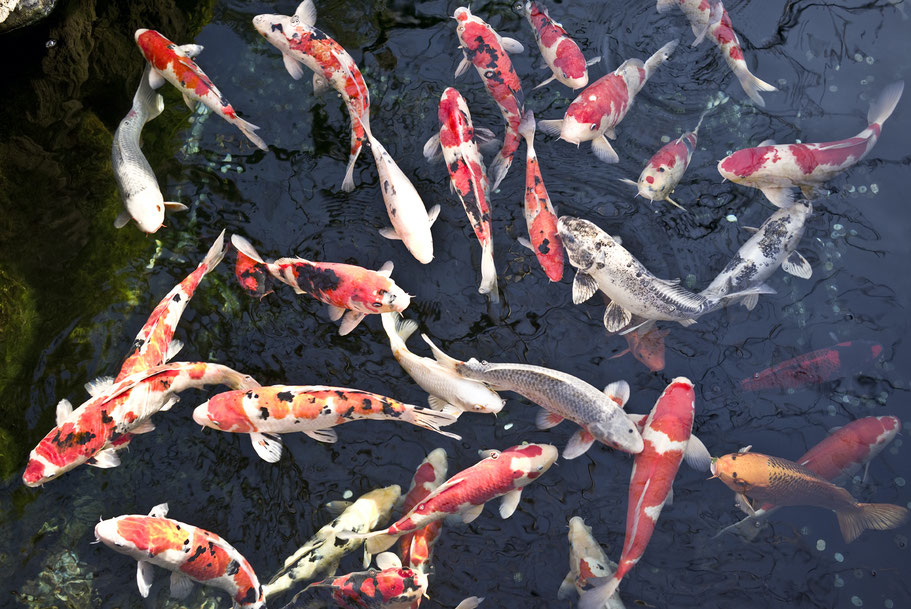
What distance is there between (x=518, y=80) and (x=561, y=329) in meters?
1.84

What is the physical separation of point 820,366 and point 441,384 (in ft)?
8.12

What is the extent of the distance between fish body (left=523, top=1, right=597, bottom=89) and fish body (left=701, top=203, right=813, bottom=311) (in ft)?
5.32

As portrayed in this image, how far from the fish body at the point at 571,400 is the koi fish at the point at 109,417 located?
153 centimetres

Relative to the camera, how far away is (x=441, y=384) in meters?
4.49

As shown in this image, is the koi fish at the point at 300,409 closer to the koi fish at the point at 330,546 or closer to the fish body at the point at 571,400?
the fish body at the point at 571,400

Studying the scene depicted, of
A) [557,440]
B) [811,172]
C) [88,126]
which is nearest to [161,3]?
[88,126]

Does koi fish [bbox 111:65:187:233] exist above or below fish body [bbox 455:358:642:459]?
above

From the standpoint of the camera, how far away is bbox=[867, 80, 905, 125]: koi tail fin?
4953mm

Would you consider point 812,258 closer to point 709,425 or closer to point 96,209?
point 709,425

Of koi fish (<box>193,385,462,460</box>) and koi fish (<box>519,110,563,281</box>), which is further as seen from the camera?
koi fish (<box>519,110,563,281</box>)

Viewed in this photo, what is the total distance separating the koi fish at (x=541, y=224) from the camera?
4754 mm

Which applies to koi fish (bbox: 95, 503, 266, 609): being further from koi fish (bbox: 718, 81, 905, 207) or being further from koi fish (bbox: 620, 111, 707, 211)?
koi fish (bbox: 718, 81, 905, 207)

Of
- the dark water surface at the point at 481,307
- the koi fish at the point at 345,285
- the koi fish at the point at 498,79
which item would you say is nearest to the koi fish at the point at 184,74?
the dark water surface at the point at 481,307

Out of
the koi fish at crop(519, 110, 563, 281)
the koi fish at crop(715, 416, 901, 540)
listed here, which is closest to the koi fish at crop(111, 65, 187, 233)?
the koi fish at crop(519, 110, 563, 281)
